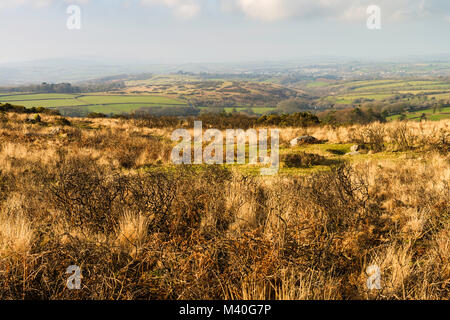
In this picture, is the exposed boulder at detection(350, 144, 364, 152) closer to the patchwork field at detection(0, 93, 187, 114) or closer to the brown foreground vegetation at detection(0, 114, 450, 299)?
the brown foreground vegetation at detection(0, 114, 450, 299)

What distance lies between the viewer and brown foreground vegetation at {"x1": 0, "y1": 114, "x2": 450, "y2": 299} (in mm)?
2623

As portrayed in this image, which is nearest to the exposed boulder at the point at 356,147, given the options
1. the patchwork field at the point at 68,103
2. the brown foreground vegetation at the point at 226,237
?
the brown foreground vegetation at the point at 226,237

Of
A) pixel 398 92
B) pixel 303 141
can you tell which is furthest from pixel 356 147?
pixel 398 92

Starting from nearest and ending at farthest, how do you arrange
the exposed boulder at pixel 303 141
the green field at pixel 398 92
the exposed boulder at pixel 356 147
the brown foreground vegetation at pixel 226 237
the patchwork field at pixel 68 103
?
the brown foreground vegetation at pixel 226 237 → the exposed boulder at pixel 356 147 → the exposed boulder at pixel 303 141 → the patchwork field at pixel 68 103 → the green field at pixel 398 92

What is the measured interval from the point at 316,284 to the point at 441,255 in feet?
6.32

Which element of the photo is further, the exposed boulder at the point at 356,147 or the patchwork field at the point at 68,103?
the patchwork field at the point at 68,103

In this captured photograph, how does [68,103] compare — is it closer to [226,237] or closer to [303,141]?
[303,141]

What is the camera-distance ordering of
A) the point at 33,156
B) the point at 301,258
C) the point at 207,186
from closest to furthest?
the point at 301,258 < the point at 207,186 < the point at 33,156

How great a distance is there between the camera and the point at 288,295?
239 cm

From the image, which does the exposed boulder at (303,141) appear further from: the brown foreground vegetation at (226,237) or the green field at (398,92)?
the green field at (398,92)

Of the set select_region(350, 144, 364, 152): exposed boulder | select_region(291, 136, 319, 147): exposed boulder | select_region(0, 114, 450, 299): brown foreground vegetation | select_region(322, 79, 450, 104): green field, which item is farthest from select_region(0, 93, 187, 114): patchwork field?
select_region(322, 79, 450, 104): green field

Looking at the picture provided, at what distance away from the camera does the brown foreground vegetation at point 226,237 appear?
2.62 meters
